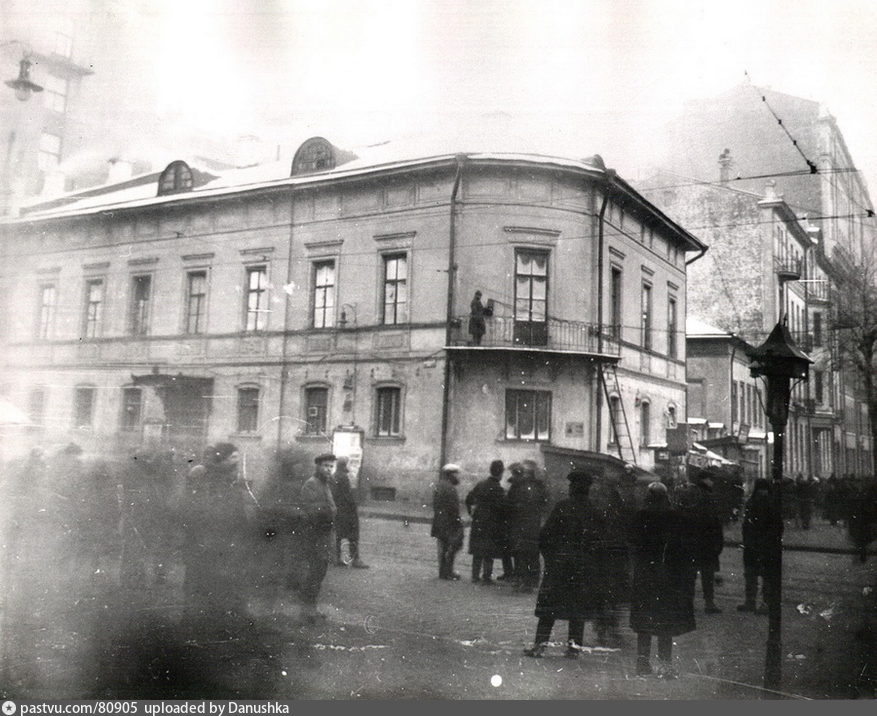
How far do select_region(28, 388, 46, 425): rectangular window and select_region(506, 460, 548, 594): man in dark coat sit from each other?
3.48 meters

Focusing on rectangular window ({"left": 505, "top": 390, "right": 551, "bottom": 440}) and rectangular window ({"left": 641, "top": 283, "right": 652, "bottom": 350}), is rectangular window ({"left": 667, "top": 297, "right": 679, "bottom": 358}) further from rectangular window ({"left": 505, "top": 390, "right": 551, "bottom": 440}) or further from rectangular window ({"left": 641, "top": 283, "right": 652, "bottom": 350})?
rectangular window ({"left": 505, "top": 390, "right": 551, "bottom": 440})

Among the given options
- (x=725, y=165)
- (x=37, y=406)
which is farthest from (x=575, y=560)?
(x=37, y=406)

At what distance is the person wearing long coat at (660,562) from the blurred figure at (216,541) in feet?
8.54

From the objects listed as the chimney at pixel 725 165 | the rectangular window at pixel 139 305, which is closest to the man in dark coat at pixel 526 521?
the chimney at pixel 725 165

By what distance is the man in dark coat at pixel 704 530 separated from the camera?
4094 millimetres

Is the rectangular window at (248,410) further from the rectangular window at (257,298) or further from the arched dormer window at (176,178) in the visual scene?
the arched dormer window at (176,178)

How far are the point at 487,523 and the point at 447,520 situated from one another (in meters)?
0.26

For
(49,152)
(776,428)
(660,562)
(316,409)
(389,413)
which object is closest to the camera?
(776,428)

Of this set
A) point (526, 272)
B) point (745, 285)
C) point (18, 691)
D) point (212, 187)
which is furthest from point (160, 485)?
point (745, 285)

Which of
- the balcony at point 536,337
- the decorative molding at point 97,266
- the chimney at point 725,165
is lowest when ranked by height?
the balcony at point 536,337

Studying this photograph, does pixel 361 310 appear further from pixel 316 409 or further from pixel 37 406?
pixel 37 406

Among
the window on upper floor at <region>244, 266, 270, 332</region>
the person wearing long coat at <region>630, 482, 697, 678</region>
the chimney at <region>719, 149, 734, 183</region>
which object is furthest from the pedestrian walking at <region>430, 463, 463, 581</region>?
the chimney at <region>719, 149, 734, 183</region>

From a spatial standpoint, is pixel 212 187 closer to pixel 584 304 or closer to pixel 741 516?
pixel 584 304

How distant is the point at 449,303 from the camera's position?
4.28 meters
